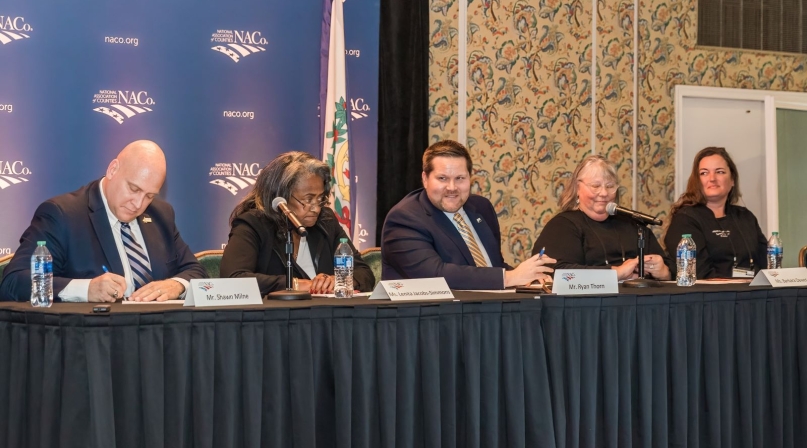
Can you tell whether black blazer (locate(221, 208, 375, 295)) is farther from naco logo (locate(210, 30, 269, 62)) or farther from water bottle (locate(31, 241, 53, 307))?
naco logo (locate(210, 30, 269, 62))

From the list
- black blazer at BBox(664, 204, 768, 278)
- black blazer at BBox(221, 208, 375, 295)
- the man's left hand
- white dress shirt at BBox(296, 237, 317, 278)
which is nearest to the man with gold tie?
black blazer at BBox(221, 208, 375, 295)

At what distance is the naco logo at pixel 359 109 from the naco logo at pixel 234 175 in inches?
25.9

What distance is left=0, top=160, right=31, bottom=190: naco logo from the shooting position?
4.43 m

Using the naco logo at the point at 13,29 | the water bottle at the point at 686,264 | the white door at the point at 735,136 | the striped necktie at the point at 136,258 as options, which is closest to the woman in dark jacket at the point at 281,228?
the striped necktie at the point at 136,258

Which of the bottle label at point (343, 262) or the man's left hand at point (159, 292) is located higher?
the bottle label at point (343, 262)

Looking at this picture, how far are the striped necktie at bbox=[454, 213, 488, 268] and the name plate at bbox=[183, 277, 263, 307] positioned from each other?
1322mm

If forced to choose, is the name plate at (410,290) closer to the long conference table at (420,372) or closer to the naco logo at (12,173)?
the long conference table at (420,372)

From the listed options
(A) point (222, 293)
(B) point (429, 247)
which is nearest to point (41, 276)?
(A) point (222, 293)

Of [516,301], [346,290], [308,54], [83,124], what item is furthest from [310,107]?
[516,301]

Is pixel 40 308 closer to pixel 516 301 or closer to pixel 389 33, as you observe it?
pixel 516 301

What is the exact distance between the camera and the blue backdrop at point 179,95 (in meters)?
4.47

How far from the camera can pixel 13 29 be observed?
4.45 meters

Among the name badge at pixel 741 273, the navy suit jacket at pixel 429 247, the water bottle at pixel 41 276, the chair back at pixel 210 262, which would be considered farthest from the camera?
the name badge at pixel 741 273

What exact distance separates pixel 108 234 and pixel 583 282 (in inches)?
63.9
